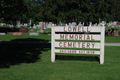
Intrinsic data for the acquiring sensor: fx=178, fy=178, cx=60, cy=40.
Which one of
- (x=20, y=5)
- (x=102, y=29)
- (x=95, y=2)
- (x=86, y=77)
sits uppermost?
(x=95, y=2)

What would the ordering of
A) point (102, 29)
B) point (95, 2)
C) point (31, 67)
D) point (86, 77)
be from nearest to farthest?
point (86, 77) → point (31, 67) → point (102, 29) → point (95, 2)

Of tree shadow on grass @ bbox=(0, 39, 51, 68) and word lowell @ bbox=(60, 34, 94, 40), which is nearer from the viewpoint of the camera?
word lowell @ bbox=(60, 34, 94, 40)

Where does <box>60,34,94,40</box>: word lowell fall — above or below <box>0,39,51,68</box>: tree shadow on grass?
above

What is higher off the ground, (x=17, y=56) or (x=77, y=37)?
(x=77, y=37)

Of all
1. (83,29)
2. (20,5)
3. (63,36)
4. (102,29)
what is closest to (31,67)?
(63,36)

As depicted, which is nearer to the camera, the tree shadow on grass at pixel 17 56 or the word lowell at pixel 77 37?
the word lowell at pixel 77 37

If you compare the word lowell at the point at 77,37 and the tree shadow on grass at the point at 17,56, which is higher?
the word lowell at the point at 77,37

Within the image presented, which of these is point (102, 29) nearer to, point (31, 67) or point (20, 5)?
point (31, 67)

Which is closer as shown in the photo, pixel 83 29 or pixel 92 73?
pixel 92 73

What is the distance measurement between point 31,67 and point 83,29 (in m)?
2.77

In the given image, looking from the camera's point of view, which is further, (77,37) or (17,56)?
(17,56)

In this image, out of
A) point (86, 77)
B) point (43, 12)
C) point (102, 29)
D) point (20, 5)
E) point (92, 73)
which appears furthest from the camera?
point (43, 12)

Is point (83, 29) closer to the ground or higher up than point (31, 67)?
higher up

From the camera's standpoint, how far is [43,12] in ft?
86.0
